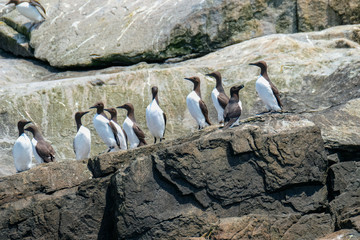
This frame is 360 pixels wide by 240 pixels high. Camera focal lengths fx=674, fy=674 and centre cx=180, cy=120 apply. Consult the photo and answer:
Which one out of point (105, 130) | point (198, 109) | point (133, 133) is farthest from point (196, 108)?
point (105, 130)

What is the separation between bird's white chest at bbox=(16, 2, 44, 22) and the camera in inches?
729

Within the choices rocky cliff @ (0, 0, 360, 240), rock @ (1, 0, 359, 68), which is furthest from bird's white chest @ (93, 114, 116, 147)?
rock @ (1, 0, 359, 68)

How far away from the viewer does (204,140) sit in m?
9.69

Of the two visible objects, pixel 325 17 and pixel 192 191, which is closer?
pixel 192 191

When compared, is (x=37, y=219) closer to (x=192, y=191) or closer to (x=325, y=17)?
(x=192, y=191)

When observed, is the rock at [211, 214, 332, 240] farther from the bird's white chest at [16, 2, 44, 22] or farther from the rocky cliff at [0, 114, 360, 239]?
the bird's white chest at [16, 2, 44, 22]

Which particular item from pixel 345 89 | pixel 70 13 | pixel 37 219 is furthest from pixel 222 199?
pixel 70 13

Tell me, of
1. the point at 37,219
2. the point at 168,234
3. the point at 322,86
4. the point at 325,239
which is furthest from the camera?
the point at 322,86

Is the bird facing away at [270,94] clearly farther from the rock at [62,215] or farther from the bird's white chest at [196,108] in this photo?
the rock at [62,215]

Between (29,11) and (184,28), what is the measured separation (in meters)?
4.47

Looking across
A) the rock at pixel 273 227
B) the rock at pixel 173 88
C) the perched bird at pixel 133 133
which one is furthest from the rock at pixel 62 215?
the rock at pixel 173 88

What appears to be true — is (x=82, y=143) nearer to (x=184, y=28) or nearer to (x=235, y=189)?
(x=235, y=189)

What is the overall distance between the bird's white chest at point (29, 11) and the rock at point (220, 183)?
400 inches

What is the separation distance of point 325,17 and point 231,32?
253 cm
